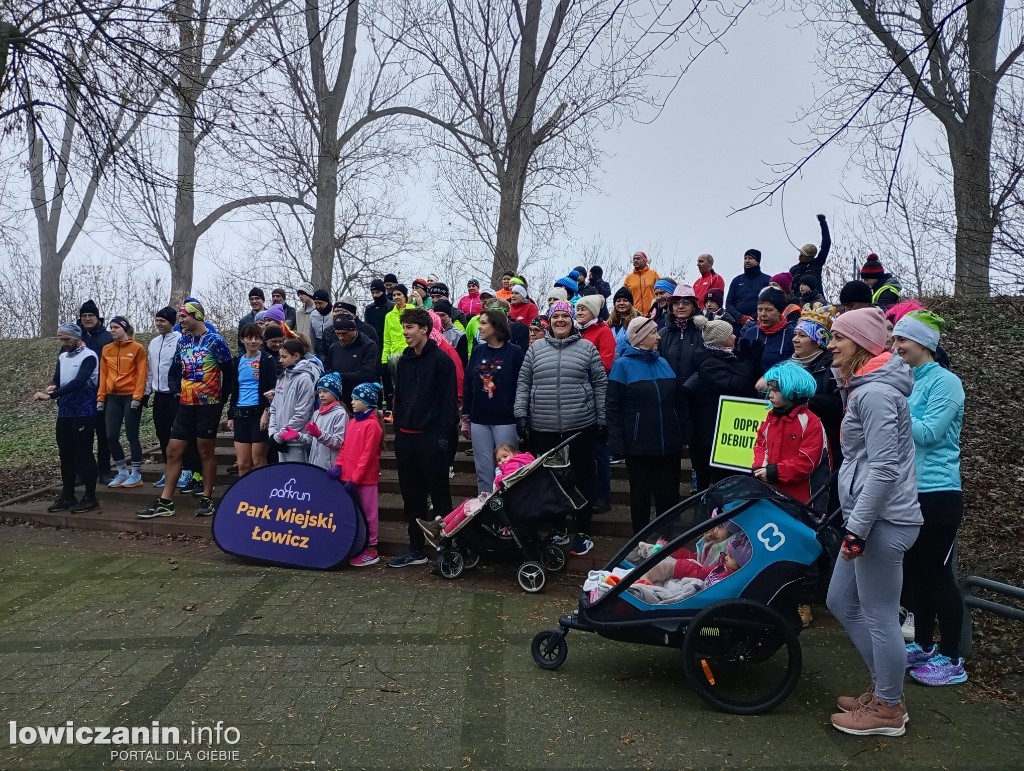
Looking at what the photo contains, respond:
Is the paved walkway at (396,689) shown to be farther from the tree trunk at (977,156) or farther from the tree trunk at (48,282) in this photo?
the tree trunk at (48,282)

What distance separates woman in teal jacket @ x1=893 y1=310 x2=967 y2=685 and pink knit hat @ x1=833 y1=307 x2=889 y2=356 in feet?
2.14

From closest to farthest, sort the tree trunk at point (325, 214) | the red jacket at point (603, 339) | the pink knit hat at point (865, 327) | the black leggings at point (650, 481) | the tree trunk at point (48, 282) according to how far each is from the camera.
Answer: the pink knit hat at point (865, 327) → the black leggings at point (650, 481) → the red jacket at point (603, 339) → the tree trunk at point (325, 214) → the tree trunk at point (48, 282)

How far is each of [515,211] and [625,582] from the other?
12710mm

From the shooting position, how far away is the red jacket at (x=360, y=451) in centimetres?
647

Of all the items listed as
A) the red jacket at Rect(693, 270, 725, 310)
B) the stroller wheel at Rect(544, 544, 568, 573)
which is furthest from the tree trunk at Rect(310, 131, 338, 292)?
the stroller wheel at Rect(544, 544, 568, 573)

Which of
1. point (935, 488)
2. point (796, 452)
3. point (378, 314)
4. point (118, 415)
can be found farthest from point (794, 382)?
point (118, 415)

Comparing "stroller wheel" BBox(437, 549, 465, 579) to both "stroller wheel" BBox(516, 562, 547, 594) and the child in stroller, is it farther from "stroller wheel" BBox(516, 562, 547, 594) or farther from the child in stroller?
"stroller wheel" BBox(516, 562, 547, 594)

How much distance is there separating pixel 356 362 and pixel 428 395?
190cm

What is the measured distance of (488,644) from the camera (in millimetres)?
4777

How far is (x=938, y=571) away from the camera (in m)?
4.15

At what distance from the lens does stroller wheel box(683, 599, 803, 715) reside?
3809mm

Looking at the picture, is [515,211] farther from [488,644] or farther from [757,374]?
[488,644]

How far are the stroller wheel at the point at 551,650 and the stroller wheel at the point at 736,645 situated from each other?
2.62ft

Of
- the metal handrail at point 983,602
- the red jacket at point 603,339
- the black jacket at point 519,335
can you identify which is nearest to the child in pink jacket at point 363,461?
the red jacket at point 603,339
